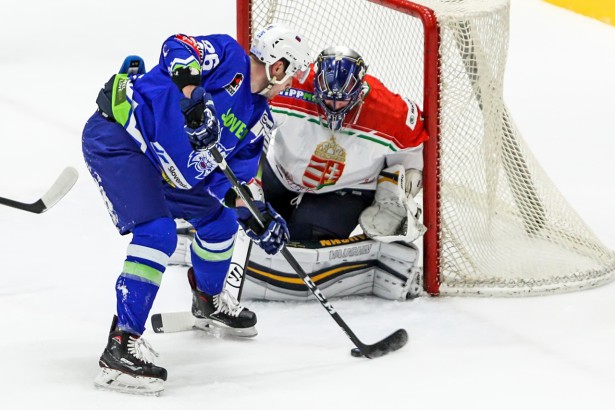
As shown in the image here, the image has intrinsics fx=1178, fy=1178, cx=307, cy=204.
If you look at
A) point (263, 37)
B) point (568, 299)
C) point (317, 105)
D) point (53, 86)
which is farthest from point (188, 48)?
point (53, 86)

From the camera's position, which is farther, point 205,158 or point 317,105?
point 317,105

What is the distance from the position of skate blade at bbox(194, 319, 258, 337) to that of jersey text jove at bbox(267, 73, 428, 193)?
0.69 m

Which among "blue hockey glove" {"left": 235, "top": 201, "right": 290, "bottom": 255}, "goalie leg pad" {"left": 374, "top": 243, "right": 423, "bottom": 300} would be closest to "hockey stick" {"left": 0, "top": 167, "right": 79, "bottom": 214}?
"blue hockey glove" {"left": 235, "top": 201, "right": 290, "bottom": 255}

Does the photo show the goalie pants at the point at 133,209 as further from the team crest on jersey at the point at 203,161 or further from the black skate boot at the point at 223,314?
the black skate boot at the point at 223,314

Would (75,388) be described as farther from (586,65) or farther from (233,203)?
(586,65)

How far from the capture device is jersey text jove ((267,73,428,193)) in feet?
13.2

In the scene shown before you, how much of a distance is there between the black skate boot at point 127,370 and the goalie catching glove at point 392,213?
1.13m

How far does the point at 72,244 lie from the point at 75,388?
1.40 meters

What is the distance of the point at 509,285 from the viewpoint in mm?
4090

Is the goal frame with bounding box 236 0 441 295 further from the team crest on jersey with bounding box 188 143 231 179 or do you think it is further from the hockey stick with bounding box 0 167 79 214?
the hockey stick with bounding box 0 167 79 214

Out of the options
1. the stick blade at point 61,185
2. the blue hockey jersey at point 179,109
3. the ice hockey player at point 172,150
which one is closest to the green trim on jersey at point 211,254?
the ice hockey player at point 172,150

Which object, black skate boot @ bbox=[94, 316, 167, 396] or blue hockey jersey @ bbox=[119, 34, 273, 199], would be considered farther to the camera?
blue hockey jersey @ bbox=[119, 34, 273, 199]

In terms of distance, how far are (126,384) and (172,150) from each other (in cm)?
66

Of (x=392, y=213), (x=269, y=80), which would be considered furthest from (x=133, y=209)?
(x=392, y=213)
